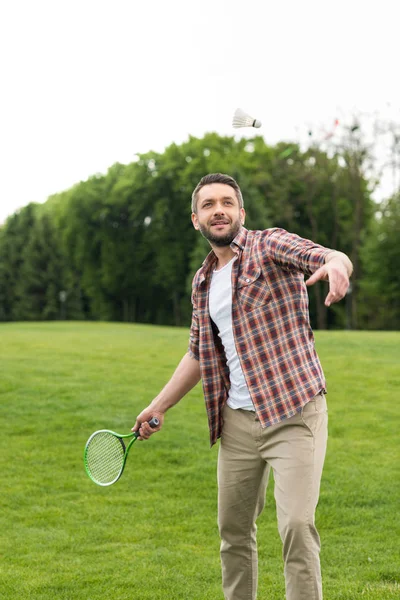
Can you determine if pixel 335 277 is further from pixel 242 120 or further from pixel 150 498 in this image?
pixel 150 498

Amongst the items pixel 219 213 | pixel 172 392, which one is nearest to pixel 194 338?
pixel 172 392

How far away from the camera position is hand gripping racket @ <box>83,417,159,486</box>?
474 centimetres

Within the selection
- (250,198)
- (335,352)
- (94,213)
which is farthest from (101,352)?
(94,213)

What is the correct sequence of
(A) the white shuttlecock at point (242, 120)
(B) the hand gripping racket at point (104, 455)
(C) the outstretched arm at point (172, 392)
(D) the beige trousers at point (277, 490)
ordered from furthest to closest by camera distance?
(A) the white shuttlecock at point (242, 120) < (B) the hand gripping racket at point (104, 455) < (C) the outstretched arm at point (172, 392) < (D) the beige trousers at point (277, 490)

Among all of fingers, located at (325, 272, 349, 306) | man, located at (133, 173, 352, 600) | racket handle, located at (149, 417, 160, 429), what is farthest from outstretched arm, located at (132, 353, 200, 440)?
fingers, located at (325, 272, 349, 306)

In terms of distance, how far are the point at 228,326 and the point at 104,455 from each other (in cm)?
136

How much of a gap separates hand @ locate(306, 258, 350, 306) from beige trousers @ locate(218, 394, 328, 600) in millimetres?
926

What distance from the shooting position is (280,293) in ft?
13.2

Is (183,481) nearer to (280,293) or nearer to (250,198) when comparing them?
(280,293)

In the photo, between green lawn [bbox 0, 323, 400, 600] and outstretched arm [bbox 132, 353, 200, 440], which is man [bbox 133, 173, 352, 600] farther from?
green lawn [bbox 0, 323, 400, 600]

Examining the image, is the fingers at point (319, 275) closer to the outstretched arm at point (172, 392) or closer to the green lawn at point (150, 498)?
the outstretched arm at point (172, 392)

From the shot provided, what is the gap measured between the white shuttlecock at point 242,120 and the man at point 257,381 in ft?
4.10

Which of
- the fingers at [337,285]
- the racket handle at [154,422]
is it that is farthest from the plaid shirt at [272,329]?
the racket handle at [154,422]

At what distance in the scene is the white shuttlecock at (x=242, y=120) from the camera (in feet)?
17.5
